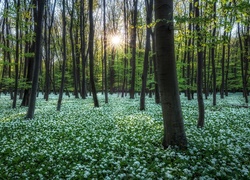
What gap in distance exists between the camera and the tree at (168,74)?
597cm

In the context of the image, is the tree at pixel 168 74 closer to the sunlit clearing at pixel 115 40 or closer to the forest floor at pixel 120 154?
the forest floor at pixel 120 154

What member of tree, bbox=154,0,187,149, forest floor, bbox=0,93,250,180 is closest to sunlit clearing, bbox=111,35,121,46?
forest floor, bbox=0,93,250,180

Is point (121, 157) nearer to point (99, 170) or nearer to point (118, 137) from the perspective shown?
point (99, 170)

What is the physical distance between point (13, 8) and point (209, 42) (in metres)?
14.0

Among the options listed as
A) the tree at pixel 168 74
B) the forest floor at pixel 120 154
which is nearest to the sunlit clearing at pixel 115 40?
the forest floor at pixel 120 154

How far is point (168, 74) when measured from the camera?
598 centimetres

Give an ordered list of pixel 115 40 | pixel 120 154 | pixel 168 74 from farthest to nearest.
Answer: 1. pixel 115 40
2. pixel 120 154
3. pixel 168 74

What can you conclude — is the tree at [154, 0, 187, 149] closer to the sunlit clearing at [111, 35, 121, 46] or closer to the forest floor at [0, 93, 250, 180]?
the forest floor at [0, 93, 250, 180]

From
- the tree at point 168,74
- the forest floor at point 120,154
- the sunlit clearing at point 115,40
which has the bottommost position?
Result: the forest floor at point 120,154

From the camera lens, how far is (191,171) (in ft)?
15.9

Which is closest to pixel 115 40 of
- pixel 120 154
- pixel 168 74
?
pixel 168 74

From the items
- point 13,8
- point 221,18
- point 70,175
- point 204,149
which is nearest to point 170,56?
point 221,18

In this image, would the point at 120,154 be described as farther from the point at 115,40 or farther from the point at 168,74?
the point at 115,40

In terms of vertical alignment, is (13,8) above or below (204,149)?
above
